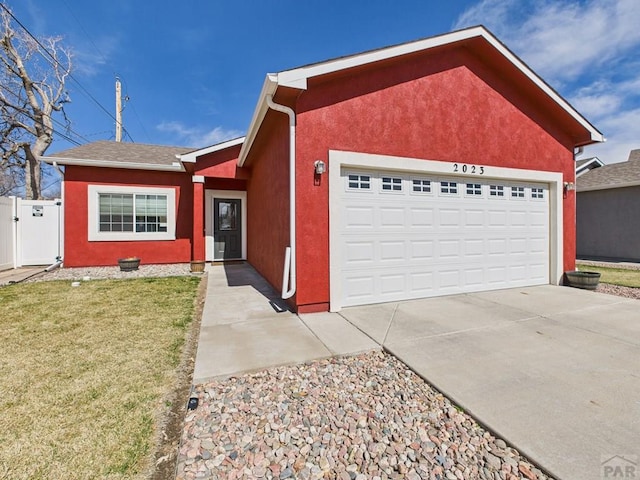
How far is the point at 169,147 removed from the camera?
43.7ft

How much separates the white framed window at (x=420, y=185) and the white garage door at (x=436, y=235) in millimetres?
20

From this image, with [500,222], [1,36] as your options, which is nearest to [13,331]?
[500,222]

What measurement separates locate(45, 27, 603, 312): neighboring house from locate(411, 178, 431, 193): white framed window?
1.1 inches

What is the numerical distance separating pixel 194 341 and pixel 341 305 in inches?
96.1

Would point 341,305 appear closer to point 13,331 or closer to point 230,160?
point 13,331

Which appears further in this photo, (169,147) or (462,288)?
(169,147)

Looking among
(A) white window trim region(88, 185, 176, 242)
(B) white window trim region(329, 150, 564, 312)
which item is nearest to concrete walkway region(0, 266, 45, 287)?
(A) white window trim region(88, 185, 176, 242)

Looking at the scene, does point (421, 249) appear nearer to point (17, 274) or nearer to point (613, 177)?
point (17, 274)

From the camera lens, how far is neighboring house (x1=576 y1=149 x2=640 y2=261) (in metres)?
12.3

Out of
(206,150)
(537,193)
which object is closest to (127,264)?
(206,150)

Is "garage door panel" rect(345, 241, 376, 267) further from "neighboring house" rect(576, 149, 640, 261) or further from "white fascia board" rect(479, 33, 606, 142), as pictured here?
"neighboring house" rect(576, 149, 640, 261)

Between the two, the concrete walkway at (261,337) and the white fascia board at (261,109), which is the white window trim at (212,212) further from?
the concrete walkway at (261,337)

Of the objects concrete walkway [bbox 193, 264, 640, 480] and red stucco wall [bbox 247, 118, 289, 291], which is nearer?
concrete walkway [bbox 193, 264, 640, 480]

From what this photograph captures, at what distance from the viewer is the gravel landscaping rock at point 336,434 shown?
190 cm
